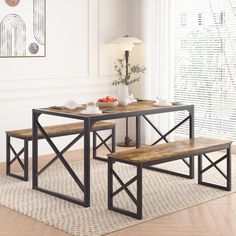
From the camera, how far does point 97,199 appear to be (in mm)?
4988

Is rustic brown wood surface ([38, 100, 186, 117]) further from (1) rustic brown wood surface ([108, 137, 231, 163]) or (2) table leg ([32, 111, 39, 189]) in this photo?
(1) rustic brown wood surface ([108, 137, 231, 163])

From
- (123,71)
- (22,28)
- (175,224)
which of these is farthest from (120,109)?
(123,71)

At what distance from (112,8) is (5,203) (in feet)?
12.5

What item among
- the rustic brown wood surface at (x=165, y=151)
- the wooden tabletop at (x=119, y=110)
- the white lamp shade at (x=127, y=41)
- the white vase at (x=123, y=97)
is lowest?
the rustic brown wood surface at (x=165, y=151)

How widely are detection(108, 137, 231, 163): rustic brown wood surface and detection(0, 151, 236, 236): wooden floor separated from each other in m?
0.49

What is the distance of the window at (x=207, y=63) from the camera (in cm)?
712

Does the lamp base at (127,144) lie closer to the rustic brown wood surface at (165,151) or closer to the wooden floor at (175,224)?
the rustic brown wood surface at (165,151)

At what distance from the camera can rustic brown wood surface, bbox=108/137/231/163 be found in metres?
4.61

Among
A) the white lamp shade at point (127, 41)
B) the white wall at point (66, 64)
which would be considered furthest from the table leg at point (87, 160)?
the white lamp shade at point (127, 41)

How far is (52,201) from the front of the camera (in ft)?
16.2

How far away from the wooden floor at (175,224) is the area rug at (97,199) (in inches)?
3.3

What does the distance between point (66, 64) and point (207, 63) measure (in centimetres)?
186

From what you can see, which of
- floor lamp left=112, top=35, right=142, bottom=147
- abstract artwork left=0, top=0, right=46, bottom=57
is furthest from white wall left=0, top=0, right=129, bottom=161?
floor lamp left=112, top=35, right=142, bottom=147

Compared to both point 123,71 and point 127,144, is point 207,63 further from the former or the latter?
point 127,144
